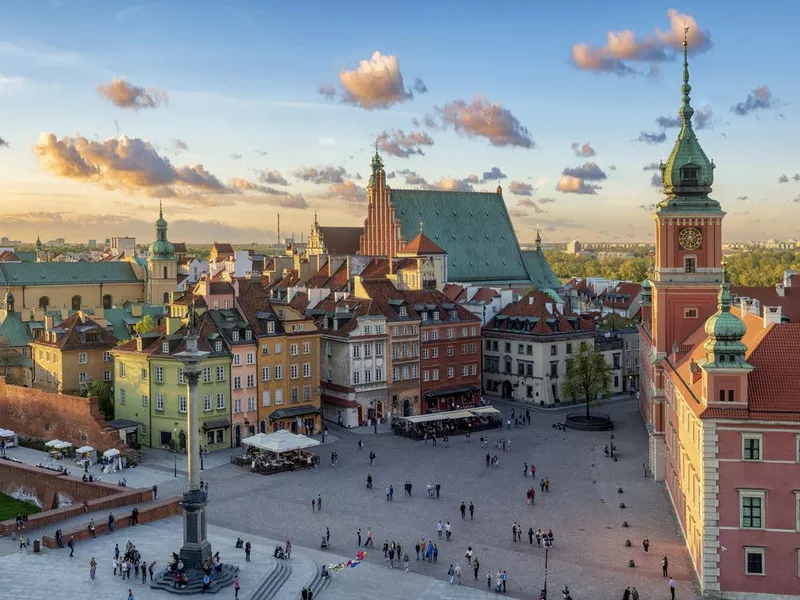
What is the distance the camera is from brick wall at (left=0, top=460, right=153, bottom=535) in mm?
46969

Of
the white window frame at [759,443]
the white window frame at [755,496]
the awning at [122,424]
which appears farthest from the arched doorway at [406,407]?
the white window frame at [759,443]

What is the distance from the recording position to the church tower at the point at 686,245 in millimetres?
59156

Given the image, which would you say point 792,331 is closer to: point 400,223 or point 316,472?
point 316,472

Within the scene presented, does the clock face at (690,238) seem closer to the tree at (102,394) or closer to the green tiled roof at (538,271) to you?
the tree at (102,394)

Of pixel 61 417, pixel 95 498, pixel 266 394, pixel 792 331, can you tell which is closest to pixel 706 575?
pixel 792 331

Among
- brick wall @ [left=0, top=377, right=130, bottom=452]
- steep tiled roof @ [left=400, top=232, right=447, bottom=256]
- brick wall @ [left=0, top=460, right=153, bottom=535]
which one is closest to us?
brick wall @ [left=0, top=460, right=153, bottom=535]

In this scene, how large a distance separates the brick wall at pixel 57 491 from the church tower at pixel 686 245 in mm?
34165

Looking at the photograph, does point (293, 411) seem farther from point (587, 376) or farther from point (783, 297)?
point (783, 297)

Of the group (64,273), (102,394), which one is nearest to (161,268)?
(64,273)

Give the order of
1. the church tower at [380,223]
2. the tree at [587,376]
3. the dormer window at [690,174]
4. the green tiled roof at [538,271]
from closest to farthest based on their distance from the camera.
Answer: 1. the dormer window at [690,174]
2. the tree at [587,376]
3. the church tower at [380,223]
4. the green tiled roof at [538,271]

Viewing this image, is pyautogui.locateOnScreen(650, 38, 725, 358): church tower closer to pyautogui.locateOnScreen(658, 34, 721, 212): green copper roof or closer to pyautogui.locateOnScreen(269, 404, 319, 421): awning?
pyautogui.locateOnScreen(658, 34, 721, 212): green copper roof

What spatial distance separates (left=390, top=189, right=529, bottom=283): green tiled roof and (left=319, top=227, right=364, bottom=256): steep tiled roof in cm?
1670

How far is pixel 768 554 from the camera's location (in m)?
37.1

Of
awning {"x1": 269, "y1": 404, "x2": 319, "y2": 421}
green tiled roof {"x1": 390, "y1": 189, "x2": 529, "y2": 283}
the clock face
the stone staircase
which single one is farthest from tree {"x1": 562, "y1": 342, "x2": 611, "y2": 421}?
the stone staircase
